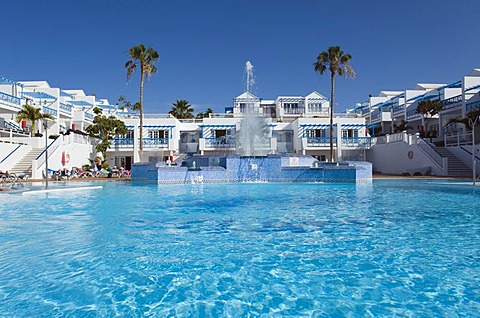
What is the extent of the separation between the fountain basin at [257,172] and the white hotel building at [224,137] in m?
9.21

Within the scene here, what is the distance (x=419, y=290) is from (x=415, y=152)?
29.0 m

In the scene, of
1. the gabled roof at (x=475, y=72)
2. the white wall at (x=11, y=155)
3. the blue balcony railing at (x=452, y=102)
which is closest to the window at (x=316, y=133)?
the blue balcony railing at (x=452, y=102)

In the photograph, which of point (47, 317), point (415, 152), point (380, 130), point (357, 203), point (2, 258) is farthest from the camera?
point (380, 130)

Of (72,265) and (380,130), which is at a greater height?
(380,130)

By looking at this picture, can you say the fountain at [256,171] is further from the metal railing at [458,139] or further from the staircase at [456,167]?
the metal railing at [458,139]

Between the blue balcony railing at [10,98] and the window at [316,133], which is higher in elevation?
the blue balcony railing at [10,98]

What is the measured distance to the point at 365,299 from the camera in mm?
4434

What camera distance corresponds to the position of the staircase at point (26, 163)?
26.5 metres

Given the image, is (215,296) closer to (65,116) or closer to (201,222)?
(201,222)

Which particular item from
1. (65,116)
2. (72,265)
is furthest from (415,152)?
(65,116)

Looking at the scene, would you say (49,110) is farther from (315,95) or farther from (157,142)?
(315,95)

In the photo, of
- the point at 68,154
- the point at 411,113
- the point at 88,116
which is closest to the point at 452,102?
the point at 411,113

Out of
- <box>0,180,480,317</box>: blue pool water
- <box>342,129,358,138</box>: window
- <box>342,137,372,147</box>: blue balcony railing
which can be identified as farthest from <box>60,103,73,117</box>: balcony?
<box>342,129,358,138</box>: window

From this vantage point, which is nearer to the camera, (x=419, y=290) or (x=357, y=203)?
(x=419, y=290)
